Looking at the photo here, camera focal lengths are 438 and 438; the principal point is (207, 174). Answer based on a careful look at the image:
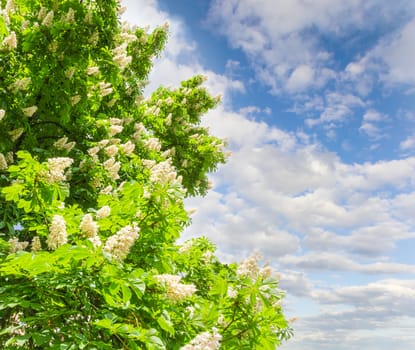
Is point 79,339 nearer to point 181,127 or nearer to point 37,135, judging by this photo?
point 37,135

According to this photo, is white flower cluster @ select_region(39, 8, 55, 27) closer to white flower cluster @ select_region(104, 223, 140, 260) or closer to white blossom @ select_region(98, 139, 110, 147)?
white blossom @ select_region(98, 139, 110, 147)

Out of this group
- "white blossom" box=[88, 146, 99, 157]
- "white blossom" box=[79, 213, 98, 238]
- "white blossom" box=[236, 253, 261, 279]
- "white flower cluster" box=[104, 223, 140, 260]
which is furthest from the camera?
"white blossom" box=[88, 146, 99, 157]

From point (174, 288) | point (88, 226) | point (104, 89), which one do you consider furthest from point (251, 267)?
point (104, 89)

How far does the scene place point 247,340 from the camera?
5.27 metres

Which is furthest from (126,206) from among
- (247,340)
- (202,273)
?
(202,273)

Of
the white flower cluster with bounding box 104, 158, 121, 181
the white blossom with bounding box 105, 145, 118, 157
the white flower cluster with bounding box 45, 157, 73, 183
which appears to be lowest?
the white flower cluster with bounding box 45, 157, 73, 183

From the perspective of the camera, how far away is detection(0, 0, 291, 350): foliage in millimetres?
4660

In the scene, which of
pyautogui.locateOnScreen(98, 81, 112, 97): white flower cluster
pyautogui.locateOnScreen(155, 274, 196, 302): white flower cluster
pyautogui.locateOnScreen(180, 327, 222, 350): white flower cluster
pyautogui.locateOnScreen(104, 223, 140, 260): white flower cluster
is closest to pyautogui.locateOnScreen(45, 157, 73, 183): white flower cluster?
pyautogui.locateOnScreen(104, 223, 140, 260): white flower cluster

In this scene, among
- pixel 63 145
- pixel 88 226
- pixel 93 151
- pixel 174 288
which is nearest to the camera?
pixel 174 288

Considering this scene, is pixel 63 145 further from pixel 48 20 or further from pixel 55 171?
pixel 55 171

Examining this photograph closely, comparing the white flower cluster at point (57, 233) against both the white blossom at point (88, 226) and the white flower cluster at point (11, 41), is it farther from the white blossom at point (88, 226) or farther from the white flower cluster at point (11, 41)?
the white flower cluster at point (11, 41)

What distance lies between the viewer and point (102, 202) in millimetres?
6613

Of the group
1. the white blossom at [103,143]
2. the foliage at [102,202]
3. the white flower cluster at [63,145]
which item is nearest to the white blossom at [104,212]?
the foliage at [102,202]

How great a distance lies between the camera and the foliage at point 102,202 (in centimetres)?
466
